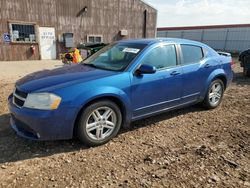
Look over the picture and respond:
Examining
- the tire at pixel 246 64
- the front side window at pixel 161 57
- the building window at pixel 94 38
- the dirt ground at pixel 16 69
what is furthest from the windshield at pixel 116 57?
Answer: the building window at pixel 94 38

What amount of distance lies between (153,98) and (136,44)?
3.48 feet

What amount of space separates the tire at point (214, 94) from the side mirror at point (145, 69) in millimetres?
1972

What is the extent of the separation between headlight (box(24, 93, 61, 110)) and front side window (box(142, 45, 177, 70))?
1.61 metres

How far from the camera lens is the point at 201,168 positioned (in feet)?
10.00

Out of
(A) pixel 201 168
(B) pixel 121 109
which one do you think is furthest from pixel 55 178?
(A) pixel 201 168

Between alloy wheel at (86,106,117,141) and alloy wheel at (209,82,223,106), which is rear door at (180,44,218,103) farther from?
alloy wheel at (86,106,117,141)

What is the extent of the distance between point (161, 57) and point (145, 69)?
66 cm

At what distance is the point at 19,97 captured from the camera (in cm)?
334

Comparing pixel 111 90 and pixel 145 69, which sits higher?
pixel 145 69

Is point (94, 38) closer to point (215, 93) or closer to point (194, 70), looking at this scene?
point (215, 93)

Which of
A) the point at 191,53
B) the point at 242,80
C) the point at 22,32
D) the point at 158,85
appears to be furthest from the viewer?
the point at 22,32

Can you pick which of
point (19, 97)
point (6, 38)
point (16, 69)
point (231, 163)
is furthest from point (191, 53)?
point (6, 38)

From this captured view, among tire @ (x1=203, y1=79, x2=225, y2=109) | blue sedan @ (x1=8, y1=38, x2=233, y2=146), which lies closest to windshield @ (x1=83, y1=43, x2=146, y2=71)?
blue sedan @ (x1=8, y1=38, x2=233, y2=146)

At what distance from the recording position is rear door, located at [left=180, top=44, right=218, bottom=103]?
4488 millimetres
